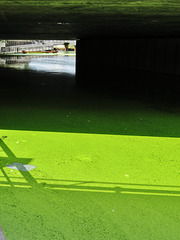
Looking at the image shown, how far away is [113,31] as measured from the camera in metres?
19.1

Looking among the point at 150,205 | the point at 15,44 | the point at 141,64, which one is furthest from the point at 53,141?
the point at 15,44

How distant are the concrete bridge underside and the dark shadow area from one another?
3.11m

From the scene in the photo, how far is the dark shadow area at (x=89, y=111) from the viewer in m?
7.59

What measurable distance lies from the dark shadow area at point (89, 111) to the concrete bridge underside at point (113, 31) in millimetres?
3113

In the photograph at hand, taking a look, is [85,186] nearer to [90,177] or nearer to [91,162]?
[90,177]

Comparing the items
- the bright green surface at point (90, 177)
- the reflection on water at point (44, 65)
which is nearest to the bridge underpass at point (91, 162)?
the bright green surface at point (90, 177)

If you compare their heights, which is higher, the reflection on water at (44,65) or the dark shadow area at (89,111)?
the reflection on water at (44,65)

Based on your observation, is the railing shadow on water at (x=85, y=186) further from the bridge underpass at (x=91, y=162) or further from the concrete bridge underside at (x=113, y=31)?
the concrete bridge underside at (x=113, y=31)

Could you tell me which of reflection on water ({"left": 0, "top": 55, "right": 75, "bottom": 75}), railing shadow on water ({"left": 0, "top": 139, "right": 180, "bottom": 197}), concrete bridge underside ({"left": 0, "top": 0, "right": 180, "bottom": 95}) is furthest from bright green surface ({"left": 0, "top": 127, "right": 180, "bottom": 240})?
reflection on water ({"left": 0, "top": 55, "right": 75, "bottom": 75})

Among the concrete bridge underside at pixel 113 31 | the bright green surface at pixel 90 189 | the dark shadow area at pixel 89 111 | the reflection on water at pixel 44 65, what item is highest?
the concrete bridge underside at pixel 113 31

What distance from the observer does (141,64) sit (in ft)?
88.6

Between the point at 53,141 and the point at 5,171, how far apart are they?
185 centimetres

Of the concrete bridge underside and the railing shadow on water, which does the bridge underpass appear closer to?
the railing shadow on water

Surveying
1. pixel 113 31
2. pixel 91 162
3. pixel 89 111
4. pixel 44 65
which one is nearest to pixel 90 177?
pixel 91 162
